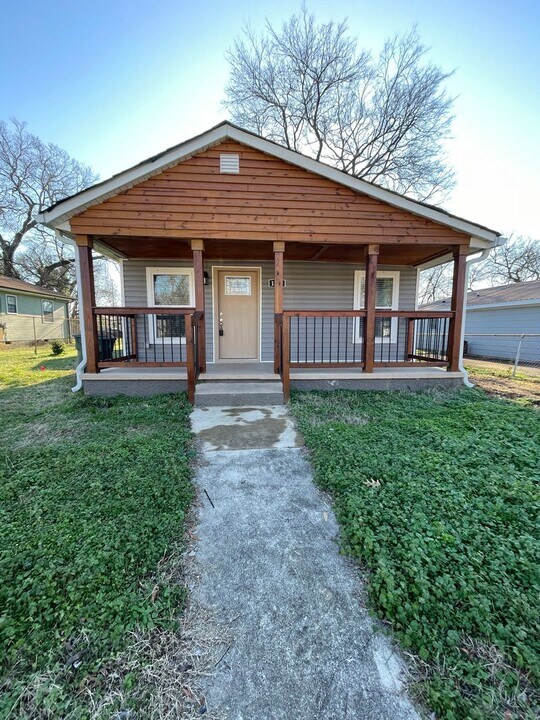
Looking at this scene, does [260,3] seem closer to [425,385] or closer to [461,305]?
[461,305]

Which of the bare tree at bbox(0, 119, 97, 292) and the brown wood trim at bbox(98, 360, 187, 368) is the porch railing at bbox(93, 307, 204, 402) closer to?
the brown wood trim at bbox(98, 360, 187, 368)

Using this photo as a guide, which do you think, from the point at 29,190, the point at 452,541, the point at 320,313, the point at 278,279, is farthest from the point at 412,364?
the point at 29,190

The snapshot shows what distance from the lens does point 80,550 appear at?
1780 mm

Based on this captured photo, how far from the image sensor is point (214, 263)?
6.89 metres

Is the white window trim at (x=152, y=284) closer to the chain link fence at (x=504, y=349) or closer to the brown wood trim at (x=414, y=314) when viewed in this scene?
the brown wood trim at (x=414, y=314)

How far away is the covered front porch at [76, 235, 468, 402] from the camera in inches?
198

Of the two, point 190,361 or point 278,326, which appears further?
point 278,326

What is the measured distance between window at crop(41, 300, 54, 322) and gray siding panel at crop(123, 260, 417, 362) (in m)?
15.9

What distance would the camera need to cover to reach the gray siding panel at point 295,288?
6.88m

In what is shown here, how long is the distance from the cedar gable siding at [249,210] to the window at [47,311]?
17.6 metres

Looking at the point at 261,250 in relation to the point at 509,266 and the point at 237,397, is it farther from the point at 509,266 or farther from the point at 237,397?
the point at 509,266

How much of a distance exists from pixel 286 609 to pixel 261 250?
18.6ft

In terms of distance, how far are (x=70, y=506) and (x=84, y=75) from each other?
14511mm

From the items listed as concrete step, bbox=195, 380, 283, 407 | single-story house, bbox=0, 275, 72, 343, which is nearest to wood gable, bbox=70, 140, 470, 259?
concrete step, bbox=195, 380, 283, 407
